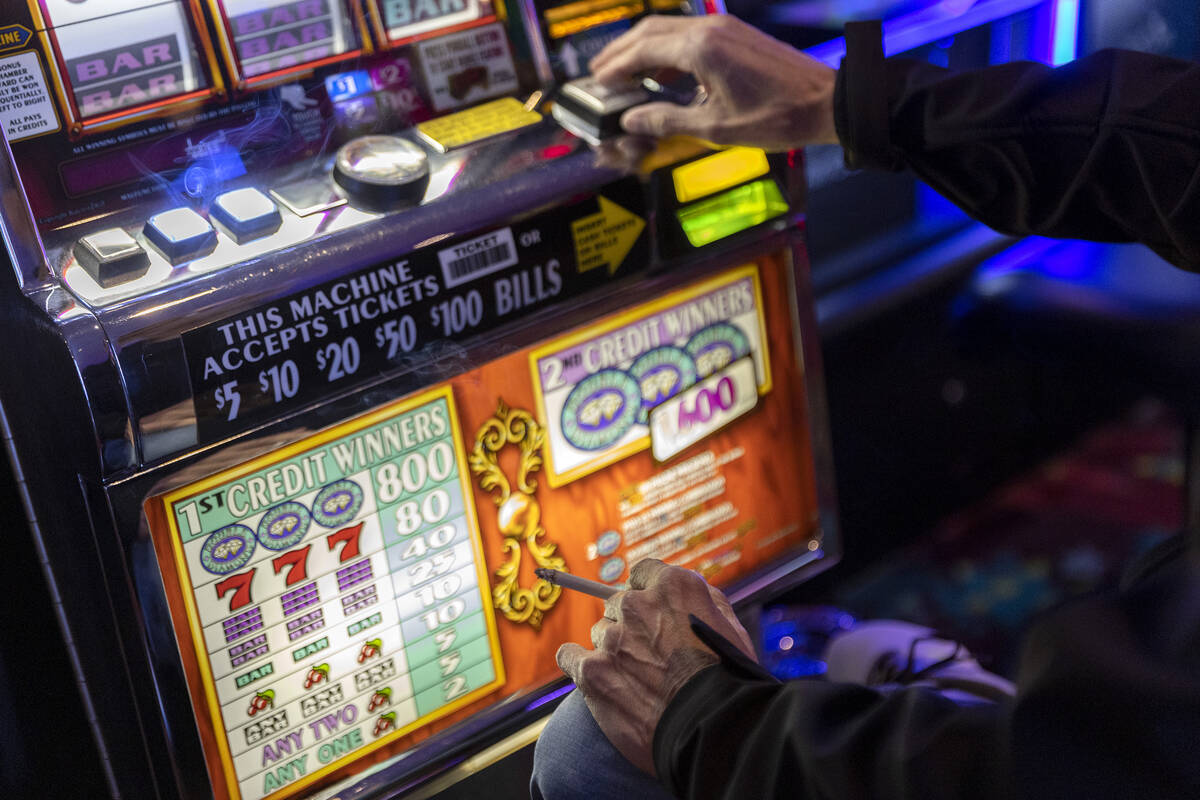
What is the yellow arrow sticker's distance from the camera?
116 cm

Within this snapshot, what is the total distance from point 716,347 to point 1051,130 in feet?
1.48

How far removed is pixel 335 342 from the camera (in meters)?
1.02

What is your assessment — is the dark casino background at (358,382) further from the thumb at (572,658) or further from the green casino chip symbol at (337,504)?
the thumb at (572,658)

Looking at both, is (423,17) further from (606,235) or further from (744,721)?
(744,721)

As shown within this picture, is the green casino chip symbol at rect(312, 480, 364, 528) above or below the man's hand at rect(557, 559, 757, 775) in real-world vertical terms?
above

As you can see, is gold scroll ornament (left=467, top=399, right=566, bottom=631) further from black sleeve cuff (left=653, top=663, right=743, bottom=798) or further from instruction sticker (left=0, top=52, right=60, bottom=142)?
instruction sticker (left=0, top=52, right=60, bottom=142)

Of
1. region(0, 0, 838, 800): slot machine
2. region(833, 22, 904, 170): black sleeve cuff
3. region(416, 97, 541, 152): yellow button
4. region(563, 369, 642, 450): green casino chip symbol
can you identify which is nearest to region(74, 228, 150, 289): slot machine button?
region(0, 0, 838, 800): slot machine

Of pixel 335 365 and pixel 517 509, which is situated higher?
pixel 335 365

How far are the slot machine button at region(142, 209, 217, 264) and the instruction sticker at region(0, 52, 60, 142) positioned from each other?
134 mm

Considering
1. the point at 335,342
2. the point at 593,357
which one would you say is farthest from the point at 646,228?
the point at 335,342

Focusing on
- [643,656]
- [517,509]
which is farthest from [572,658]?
[517,509]

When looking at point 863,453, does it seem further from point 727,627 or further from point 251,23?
point 251,23

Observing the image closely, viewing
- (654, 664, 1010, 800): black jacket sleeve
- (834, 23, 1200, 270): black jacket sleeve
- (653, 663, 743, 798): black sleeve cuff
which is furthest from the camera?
(834, 23, 1200, 270): black jacket sleeve

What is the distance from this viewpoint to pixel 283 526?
1.08 m
